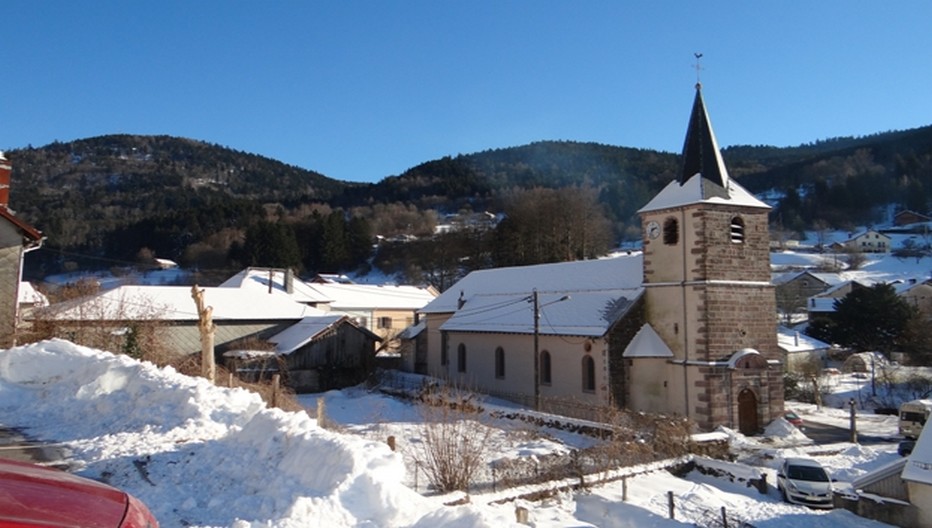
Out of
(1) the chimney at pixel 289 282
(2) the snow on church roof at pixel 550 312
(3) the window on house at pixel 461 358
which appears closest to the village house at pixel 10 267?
(2) the snow on church roof at pixel 550 312

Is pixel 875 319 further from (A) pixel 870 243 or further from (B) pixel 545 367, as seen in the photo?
(A) pixel 870 243

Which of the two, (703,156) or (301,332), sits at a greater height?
(703,156)

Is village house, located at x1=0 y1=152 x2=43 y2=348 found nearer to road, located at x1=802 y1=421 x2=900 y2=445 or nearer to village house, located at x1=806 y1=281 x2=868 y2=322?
road, located at x1=802 y1=421 x2=900 y2=445

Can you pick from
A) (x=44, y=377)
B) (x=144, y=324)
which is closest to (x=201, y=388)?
(x=44, y=377)

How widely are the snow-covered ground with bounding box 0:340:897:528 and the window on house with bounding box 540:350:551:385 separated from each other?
8.81 metres

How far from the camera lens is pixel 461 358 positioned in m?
36.2

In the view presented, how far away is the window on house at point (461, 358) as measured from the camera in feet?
118

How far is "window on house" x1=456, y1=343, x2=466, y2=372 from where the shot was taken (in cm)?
3603

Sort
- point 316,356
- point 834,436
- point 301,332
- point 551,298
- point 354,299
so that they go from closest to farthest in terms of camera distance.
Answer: point 834,436, point 551,298, point 316,356, point 301,332, point 354,299

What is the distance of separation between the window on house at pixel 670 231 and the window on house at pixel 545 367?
7.66 metres

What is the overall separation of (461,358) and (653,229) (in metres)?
14.2

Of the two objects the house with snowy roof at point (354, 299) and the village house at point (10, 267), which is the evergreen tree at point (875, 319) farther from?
the village house at point (10, 267)

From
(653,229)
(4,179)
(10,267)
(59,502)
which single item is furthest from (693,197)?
(4,179)

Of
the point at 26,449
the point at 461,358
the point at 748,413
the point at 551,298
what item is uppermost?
the point at 551,298
